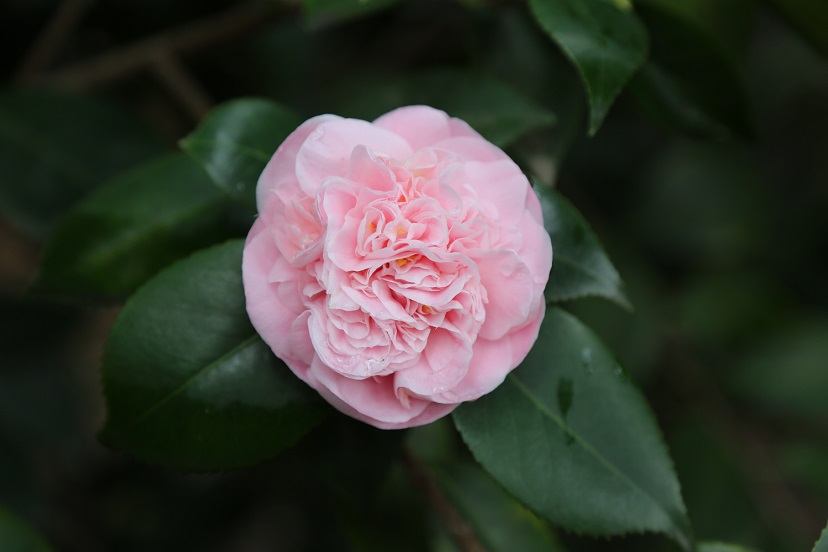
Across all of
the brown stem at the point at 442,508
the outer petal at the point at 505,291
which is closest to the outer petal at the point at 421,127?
the outer petal at the point at 505,291

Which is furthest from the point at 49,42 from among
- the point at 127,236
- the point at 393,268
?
the point at 393,268

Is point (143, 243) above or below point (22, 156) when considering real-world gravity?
above

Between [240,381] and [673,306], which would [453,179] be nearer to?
[240,381]

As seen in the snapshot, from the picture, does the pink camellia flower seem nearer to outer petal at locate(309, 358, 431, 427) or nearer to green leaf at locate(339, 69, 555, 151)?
outer petal at locate(309, 358, 431, 427)

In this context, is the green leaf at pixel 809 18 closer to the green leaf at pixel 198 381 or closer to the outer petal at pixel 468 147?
the outer petal at pixel 468 147

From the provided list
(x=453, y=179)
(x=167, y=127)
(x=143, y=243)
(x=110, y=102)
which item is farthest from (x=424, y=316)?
(x=167, y=127)

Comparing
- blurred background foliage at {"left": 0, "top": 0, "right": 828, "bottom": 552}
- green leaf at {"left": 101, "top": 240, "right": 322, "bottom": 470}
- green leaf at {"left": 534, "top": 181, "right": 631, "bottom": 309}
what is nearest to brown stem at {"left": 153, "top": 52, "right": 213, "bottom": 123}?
blurred background foliage at {"left": 0, "top": 0, "right": 828, "bottom": 552}

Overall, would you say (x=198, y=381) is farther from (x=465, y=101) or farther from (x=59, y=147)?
(x=59, y=147)

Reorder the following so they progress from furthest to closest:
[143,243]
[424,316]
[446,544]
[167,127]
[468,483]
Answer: [167,127] < [446,544] < [468,483] < [143,243] < [424,316]
